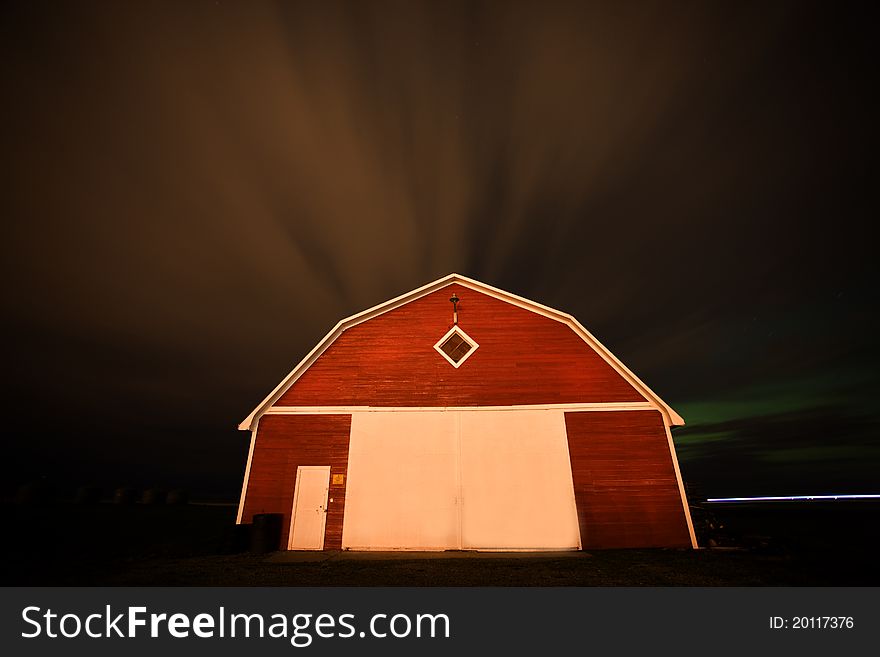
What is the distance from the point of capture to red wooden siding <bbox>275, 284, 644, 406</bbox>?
12406 mm

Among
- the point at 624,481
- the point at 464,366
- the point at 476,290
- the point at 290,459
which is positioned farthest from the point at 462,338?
the point at 290,459

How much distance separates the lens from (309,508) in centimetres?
1152

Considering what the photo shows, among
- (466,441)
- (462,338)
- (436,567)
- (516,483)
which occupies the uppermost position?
(462,338)

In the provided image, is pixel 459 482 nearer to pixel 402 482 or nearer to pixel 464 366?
pixel 402 482

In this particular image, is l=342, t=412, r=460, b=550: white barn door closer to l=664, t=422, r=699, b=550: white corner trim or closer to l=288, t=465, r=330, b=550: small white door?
l=288, t=465, r=330, b=550: small white door

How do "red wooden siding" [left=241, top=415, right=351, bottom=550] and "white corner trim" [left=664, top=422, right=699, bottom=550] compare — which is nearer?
"white corner trim" [left=664, top=422, right=699, bottom=550]

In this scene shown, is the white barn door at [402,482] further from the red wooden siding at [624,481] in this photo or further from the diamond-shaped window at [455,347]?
the red wooden siding at [624,481]

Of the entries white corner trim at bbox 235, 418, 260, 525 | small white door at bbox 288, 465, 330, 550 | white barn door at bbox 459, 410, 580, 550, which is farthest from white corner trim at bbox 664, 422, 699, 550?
white corner trim at bbox 235, 418, 260, 525

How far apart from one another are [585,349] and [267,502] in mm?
11240

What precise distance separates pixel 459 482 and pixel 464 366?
3651 mm

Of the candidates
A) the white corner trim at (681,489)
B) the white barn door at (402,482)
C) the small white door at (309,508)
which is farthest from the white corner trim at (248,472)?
the white corner trim at (681,489)

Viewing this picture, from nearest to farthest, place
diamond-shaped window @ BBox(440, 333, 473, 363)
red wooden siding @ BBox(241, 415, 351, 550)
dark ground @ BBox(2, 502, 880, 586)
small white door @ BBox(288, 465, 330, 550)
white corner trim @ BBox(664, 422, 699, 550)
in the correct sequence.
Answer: dark ground @ BBox(2, 502, 880, 586) < white corner trim @ BBox(664, 422, 699, 550) < small white door @ BBox(288, 465, 330, 550) < red wooden siding @ BBox(241, 415, 351, 550) < diamond-shaped window @ BBox(440, 333, 473, 363)

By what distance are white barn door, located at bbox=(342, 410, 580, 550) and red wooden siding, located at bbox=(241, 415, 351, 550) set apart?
1.15ft

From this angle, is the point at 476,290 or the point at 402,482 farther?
the point at 476,290
